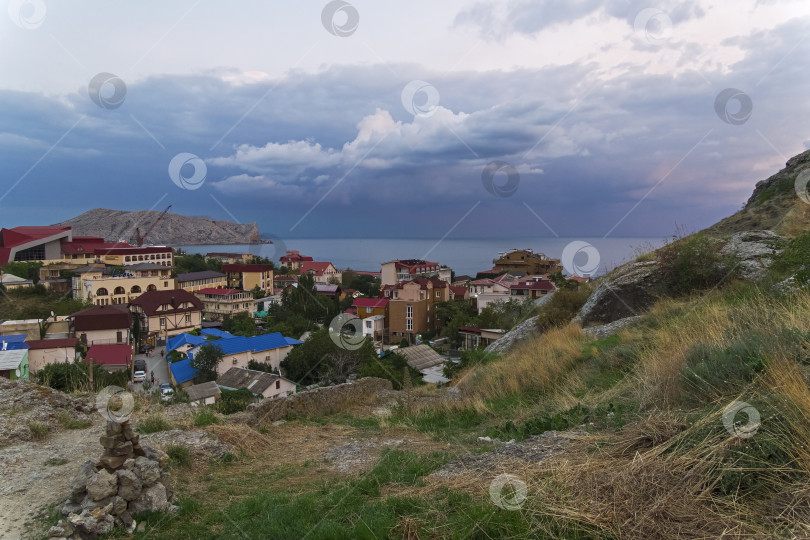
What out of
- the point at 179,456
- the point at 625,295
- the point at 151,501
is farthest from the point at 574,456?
the point at 625,295

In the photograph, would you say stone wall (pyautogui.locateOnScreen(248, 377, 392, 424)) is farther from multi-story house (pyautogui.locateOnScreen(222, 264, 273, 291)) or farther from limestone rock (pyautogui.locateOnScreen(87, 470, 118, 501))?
multi-story house (pyautogui.locateOnScreen(222, 264, 273, 291))

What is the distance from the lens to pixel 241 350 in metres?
28.0

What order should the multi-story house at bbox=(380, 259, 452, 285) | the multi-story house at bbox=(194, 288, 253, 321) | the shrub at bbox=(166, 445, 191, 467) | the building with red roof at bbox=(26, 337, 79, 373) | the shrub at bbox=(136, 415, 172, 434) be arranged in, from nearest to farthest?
the shrub at bbox=(166, 445, 191, 467), the shrub at bbox=(136, 415, 172, 434), the building with red roof at bbox=(26, 337, 79, 373), the multi-story house at bbox=(194, 288, 253, 321), the multi-story house at bbox=(380, 259, 452, 285)

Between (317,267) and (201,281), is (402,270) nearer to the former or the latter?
(201,281)

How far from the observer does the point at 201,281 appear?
206ft

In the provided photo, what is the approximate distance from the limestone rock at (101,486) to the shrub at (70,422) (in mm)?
3751

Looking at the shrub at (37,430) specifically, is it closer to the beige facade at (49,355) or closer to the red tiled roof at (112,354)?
the beige facade at (49,355)

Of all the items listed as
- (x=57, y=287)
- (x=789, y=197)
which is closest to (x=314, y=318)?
(x=57, y=287)

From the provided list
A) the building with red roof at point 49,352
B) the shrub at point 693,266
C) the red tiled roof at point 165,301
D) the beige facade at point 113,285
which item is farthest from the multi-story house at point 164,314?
the shrub at point 693,266

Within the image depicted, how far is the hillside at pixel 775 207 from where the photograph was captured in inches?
524

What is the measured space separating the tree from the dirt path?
19239mm

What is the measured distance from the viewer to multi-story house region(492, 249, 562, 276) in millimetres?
64625

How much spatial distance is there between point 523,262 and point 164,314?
161ft

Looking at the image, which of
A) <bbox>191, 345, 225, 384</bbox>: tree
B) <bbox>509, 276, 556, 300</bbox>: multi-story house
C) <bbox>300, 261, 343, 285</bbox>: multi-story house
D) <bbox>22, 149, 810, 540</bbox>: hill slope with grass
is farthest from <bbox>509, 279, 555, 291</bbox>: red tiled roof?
<bbox>300, 261, 343, 285</bbox>: multi-story house
